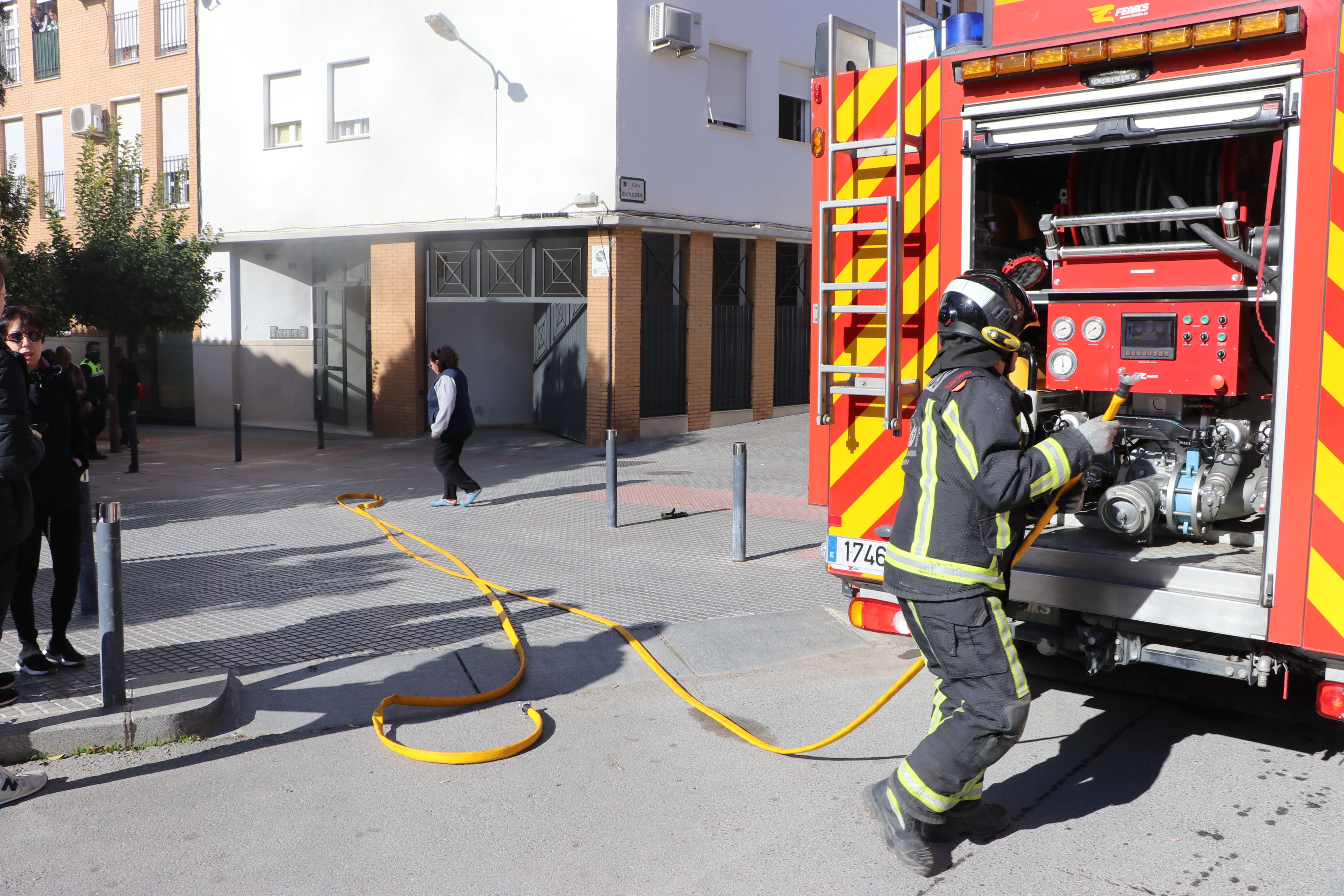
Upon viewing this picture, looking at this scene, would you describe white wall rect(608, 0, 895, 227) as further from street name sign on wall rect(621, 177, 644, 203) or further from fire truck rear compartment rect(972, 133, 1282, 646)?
fire truck rear compartment rect(972, 133, 1282, 646)

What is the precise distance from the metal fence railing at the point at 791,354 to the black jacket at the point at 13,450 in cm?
1517

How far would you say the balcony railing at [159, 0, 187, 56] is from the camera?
67.7 feet

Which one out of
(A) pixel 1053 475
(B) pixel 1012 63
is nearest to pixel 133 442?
(B) pixel 1012 63

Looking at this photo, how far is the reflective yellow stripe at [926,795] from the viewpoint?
342 centimetres

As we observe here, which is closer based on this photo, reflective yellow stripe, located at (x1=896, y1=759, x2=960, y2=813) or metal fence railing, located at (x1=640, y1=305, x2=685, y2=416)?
reflective yellow stripe, located at (x1=896, y1=759, x2=960, y2=813)

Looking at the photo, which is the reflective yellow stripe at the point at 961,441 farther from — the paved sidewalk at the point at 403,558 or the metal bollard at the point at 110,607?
the metal bollard at the point at 110,607

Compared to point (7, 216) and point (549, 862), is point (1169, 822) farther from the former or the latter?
point (7, 216)

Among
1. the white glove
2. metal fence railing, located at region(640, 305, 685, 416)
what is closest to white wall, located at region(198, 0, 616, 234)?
metal fence railing, located at region(640, 305, 685, 416)

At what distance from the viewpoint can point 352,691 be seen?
516 centimetres

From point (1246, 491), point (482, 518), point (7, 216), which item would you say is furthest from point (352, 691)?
point (7, 216)

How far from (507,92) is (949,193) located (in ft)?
42.2

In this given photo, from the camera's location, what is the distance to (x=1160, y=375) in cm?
445

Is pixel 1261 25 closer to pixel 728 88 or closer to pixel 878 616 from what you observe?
pixel 878 616

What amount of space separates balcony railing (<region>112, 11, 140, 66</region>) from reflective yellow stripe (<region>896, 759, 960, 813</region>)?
2293 cm
